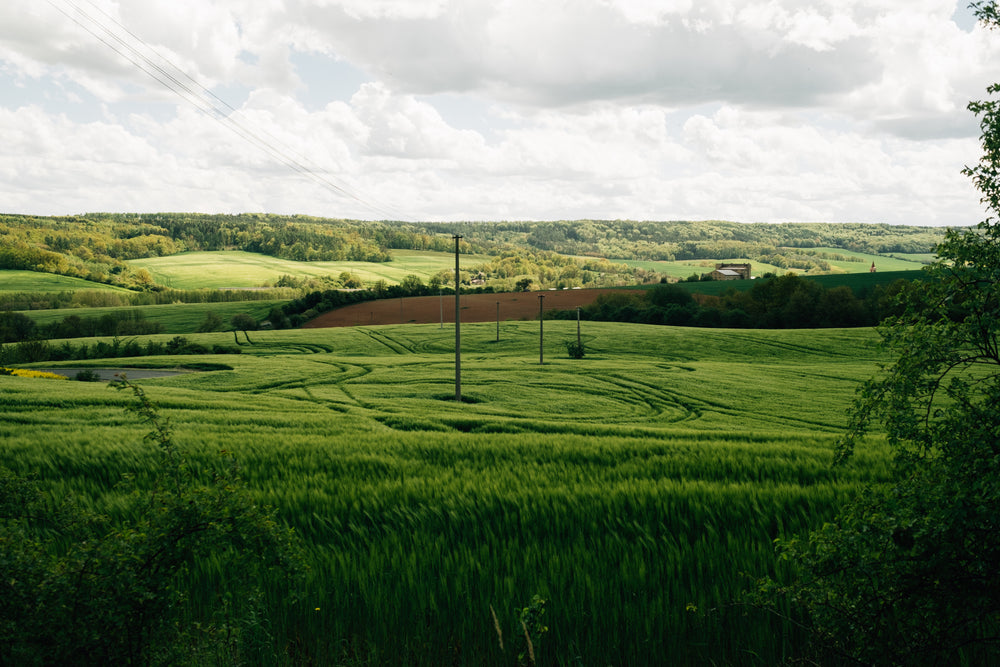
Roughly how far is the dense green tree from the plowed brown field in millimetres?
96372

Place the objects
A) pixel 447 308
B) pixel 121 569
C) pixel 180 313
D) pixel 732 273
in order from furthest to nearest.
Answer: pixel 732 273
pixel 180 313
pixel 447 308
pixel 121 569

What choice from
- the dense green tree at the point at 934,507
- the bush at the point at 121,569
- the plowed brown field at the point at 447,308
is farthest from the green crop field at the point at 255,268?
the dense green tree at the point at 934,507

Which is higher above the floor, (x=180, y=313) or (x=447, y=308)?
(x=447, y=308)

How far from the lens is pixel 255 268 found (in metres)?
168

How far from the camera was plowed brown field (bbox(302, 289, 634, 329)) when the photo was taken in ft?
339

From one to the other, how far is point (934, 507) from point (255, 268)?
7095 inches

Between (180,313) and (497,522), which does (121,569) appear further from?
(180,313)

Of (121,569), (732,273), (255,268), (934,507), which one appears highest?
(934,507)

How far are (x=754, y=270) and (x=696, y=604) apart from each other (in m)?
195

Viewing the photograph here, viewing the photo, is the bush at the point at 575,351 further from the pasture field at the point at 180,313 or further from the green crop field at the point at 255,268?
the green crop field at the point at 255,268

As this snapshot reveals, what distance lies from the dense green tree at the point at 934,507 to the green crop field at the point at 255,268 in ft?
487

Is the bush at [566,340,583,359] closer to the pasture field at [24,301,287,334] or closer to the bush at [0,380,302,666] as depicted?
the pasture field at [24,301,287,334]

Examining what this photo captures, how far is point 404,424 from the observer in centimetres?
2225

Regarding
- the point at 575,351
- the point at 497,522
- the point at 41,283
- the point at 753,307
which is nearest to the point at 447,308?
the point at 575,351
